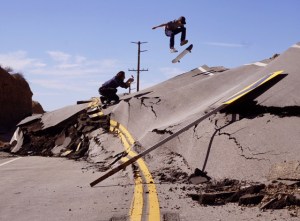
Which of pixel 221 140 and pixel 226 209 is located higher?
pixel 221 140

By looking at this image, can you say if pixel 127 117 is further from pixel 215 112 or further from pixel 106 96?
pixel 215 112

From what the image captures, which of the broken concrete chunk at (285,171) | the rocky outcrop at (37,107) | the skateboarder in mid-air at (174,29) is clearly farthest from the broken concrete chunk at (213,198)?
the rocky outcrop at (37,107)

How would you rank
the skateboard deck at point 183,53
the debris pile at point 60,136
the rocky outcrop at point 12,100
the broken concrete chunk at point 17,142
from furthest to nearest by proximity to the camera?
the rocky outcrop at point 12,100 → the broken concrete chunk at point 17,142 → the skateboard deck at point 183,53 → the debris pile at point 60,136

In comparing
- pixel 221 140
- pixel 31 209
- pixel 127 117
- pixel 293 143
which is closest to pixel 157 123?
pixel 127 117

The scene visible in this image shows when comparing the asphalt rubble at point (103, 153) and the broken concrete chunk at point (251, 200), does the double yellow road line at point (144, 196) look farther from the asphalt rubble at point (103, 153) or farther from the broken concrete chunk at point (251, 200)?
the broken concrete chunk at point (251, 200)

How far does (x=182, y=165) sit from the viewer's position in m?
7.61

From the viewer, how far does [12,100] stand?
4388 cm

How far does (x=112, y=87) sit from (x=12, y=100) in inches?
1185

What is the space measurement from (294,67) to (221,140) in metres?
2.96

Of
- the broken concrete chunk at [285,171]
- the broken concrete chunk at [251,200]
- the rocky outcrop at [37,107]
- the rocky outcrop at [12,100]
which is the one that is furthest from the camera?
the rocky outcrop at [37,107]

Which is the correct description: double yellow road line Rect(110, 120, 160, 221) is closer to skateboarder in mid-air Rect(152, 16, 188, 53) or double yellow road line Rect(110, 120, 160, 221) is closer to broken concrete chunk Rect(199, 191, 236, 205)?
broken concrete chunk Rect(199, 191, 236, 205)

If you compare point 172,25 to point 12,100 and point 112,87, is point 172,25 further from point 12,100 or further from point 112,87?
point 12,100

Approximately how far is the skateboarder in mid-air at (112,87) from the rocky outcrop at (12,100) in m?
27.1

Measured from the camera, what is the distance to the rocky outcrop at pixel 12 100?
42594 mm
